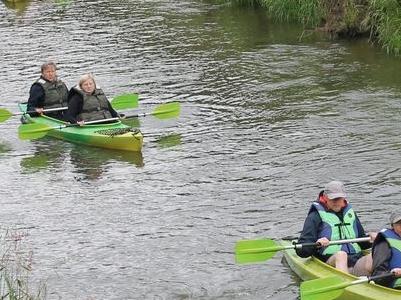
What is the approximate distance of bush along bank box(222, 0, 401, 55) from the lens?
1823cm

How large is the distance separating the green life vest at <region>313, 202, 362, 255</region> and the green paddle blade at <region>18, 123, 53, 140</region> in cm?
638

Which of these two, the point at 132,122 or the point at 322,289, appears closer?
the point at 322,289

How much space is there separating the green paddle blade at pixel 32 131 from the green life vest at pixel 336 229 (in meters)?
6.38

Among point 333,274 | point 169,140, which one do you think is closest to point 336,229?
point 333,274

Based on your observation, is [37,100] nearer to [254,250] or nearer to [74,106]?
[74,106]

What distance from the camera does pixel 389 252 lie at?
7.82 m

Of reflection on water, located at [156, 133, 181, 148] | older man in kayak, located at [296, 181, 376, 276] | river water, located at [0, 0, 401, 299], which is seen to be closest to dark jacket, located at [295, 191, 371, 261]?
older man in kayak, located at [296, 181, 376, 276]

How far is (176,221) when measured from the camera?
35.3 ft

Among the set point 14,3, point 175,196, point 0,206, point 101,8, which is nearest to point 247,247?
point 175,196

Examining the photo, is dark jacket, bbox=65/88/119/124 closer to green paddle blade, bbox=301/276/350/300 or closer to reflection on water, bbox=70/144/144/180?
reflection on water, bbox=70/144/144/180

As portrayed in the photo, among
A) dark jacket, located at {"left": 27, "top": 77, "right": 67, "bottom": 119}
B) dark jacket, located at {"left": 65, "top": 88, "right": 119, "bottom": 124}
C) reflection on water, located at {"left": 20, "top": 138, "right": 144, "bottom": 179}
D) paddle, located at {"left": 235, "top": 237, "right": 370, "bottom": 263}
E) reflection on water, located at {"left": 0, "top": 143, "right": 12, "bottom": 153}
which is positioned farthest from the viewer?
dark jacket, located at {"left": 27, "top": 77, "right": 67, "bottom": 119}

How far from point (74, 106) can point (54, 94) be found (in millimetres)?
991

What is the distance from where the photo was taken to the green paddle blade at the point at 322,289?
25.3 ft

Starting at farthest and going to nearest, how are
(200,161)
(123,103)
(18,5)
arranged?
(18,5)
(123,103)
(200,161)
